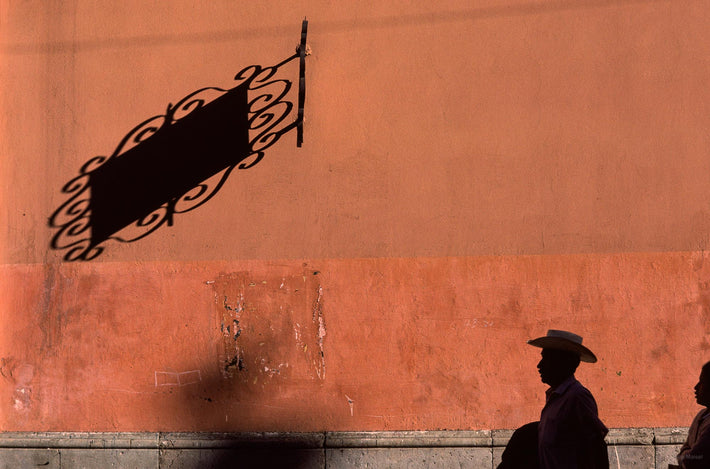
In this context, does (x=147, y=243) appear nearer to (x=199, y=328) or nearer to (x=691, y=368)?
(x=199, y=328)

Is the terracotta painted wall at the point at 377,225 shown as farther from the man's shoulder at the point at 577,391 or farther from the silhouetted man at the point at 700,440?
the man's shoulder at the point at 577,391

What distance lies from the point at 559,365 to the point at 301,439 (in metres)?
2.75

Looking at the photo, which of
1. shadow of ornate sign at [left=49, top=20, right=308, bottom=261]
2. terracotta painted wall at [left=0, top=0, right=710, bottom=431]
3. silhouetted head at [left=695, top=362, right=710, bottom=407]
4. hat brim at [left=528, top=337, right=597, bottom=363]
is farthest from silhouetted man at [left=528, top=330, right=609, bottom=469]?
shadow of ornate sign at [left=49, top=20, right=308, bottom=261]

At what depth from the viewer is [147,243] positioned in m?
6.31

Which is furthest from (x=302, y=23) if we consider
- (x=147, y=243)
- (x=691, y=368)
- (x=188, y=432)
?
(x=691, y=368)

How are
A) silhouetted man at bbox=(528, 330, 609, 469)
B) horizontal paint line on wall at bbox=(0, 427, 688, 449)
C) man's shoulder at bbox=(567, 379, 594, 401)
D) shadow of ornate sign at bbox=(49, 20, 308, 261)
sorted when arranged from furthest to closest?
shadow of ornate sign at bbox=(49, 20, 308, 261)
horizontal paint line on wall at bbox=(0, 427, 688, 449)
man's shoulder at bbox=(567, 379, 594, 401)
silhouetted man at bbox=(528, 330, 609, 469)

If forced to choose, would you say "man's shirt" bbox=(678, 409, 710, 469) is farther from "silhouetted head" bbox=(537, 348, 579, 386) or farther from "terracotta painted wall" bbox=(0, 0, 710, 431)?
"terracotta painted wall" bbox=(0, 0, 710, 431)

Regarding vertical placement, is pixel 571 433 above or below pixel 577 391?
below

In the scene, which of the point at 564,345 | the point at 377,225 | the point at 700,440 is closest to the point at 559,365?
the point at 564,345

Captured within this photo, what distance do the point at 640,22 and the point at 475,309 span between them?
8.79 feet

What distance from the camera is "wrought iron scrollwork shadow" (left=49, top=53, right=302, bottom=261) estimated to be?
634cm

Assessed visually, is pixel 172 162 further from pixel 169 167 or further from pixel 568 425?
pixel 568 425

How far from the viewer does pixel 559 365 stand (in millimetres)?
3947

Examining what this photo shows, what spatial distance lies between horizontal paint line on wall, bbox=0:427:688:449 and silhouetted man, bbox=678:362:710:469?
77.9 inches
